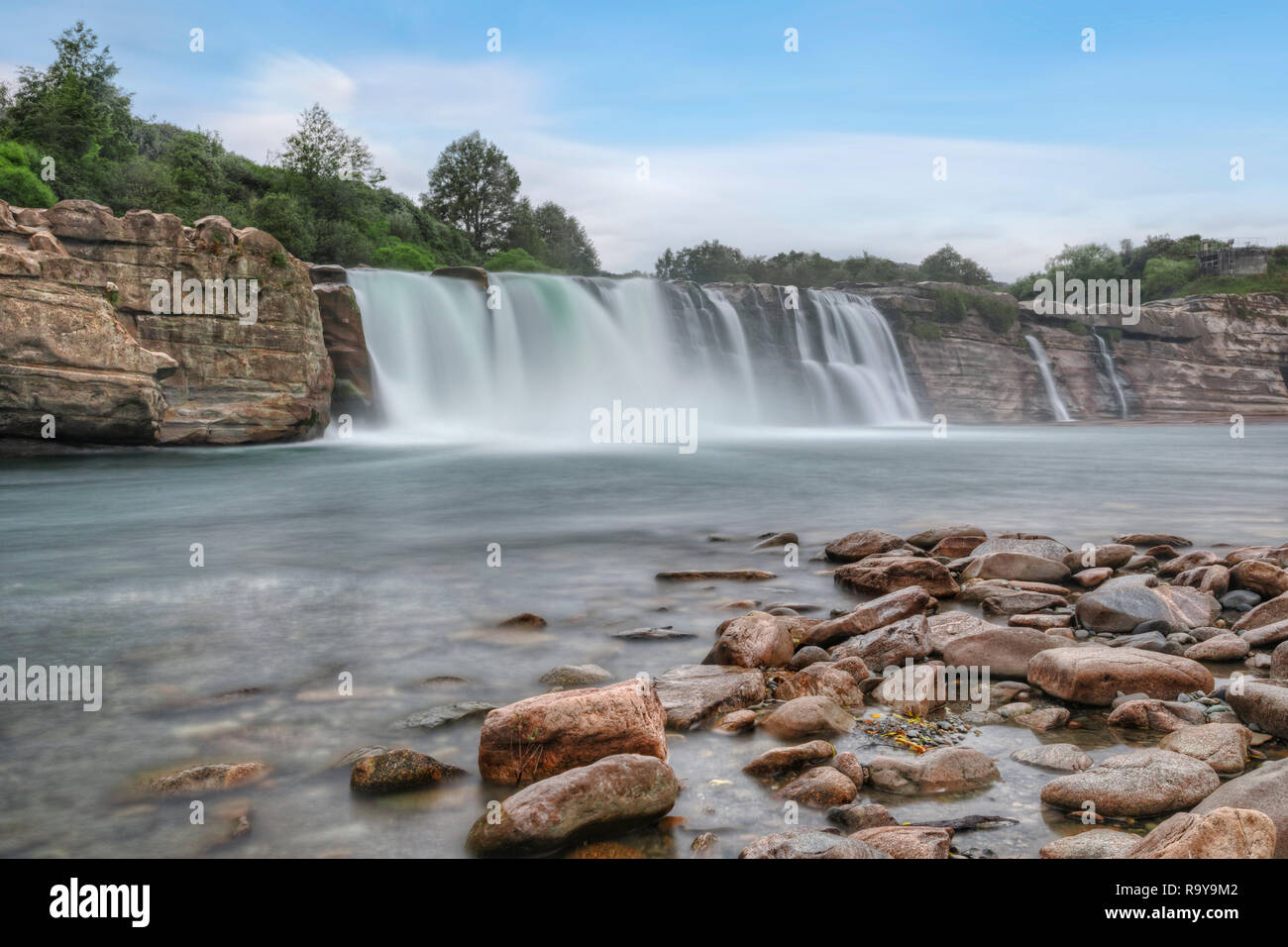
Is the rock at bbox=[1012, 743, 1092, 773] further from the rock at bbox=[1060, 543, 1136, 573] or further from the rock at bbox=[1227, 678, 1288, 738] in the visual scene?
the rock at bbox=[1060, 543, 1136, 573]

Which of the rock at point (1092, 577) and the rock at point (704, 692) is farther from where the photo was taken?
the rock at point (1092, 577)

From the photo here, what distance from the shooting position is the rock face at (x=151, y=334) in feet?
63.7

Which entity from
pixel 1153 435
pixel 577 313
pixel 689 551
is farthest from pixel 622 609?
pixel 1153 435

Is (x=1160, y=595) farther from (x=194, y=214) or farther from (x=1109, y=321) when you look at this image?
(x=1109, y=321)

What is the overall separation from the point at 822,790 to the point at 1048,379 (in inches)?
2289

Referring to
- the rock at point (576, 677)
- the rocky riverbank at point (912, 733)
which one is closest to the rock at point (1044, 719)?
the rocky riverbank at point (912, 733)

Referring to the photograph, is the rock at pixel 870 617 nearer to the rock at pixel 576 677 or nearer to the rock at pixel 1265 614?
the rock at pixel 576 677

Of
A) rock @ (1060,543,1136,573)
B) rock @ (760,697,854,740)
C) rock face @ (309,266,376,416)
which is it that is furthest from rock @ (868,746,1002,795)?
rock face @ (309,266,376,416)

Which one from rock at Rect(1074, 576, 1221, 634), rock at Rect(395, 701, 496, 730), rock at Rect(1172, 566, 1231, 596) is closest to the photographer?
rock at Rect(395, 701, 496, 730)

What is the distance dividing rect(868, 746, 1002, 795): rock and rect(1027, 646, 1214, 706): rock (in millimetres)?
1309

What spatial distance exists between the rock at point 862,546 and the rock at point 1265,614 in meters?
3.71

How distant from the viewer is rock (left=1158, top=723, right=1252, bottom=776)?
409 centimetres
